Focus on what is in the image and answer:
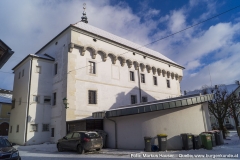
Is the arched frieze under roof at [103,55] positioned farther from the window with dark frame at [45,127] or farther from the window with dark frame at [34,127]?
the window with dark frame at [34,127]

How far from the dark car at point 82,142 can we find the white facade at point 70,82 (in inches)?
216

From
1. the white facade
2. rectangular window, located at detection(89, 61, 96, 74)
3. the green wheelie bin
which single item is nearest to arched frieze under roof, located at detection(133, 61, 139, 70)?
the white facade

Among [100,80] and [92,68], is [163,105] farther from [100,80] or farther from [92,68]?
[92,68]

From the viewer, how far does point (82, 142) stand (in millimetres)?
13227

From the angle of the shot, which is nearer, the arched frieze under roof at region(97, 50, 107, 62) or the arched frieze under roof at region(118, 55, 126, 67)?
the arched frieze under roof at region(97, 50, 107, 62)

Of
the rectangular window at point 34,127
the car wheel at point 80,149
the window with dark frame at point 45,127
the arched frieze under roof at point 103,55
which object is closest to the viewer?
the car wheel at point 80,149

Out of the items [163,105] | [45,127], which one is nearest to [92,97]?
[45,127]

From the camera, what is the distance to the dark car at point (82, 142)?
1315 centimetres

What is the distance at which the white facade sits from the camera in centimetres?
2081

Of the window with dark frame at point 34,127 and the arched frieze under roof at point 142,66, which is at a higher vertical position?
the arched frieze under roof at point 142,66

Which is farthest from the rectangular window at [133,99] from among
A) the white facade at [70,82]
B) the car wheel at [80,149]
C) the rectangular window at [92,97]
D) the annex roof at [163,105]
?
the car wheel at [80,149]

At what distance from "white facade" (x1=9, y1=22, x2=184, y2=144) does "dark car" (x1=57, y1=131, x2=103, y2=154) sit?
550 cm

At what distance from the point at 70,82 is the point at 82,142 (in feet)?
30.0

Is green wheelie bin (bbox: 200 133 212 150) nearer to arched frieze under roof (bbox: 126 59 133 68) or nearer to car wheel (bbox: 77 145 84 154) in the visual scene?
car wheel (bbox: 77 145 84 154)
